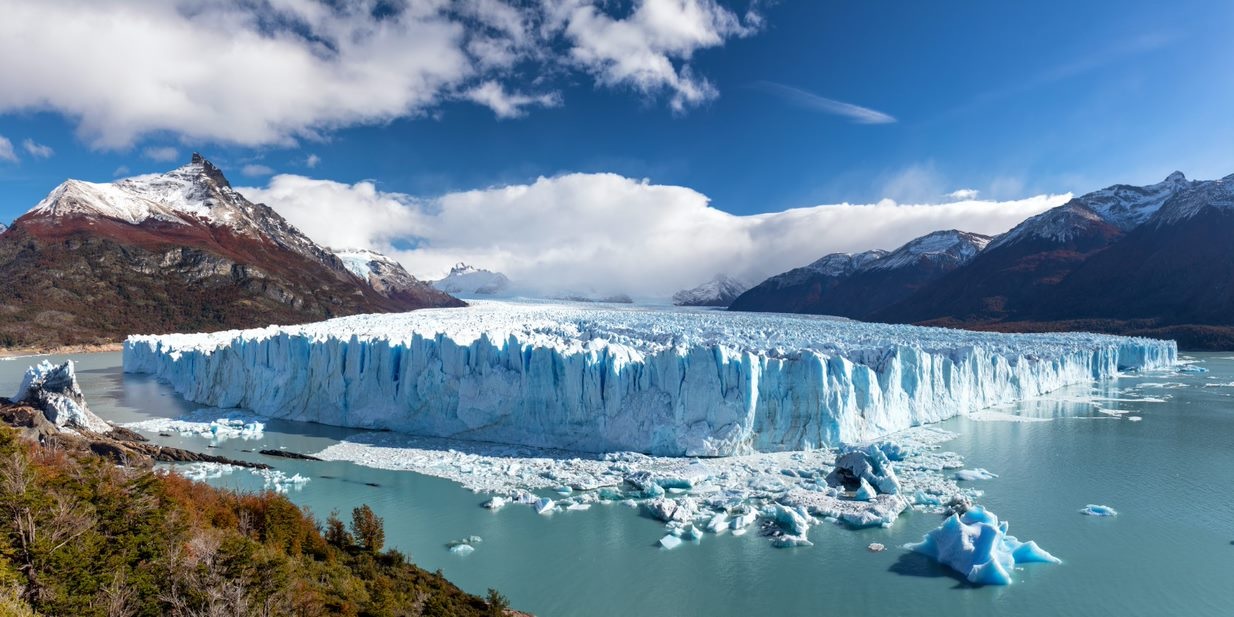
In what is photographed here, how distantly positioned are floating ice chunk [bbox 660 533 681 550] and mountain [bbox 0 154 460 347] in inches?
2090

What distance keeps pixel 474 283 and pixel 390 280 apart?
2758 cm

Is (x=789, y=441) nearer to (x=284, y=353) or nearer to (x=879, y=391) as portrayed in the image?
(x=879, y=391)

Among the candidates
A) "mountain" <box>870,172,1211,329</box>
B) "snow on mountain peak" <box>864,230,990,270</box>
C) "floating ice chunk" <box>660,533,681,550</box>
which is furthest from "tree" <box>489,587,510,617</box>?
"snow on mountain peak" <box>864,230,990,270</box>

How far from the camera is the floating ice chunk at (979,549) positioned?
928cm

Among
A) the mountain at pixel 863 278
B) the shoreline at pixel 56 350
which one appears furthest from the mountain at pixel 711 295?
the shoreline at pixel 56 350

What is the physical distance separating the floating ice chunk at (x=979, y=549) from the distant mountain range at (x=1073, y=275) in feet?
161

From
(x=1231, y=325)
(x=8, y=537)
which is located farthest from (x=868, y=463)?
(x=1231, y=325)

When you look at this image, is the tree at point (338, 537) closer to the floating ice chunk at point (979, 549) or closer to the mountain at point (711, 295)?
the floating ice chunk at point (979, 549)

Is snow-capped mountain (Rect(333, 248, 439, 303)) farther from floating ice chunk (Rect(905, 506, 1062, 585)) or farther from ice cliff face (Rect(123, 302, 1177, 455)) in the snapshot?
floating ice chunk (Rect(905, 506, 1062, 585))

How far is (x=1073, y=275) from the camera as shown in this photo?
62.3 meters

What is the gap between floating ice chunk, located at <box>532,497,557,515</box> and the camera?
40.0 feet

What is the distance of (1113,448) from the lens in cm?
1667

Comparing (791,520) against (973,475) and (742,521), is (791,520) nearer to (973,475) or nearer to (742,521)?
(742,521)

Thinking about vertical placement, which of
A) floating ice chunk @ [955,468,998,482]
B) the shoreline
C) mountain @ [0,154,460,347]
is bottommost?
floating ice chunk @ [955,468,998,482]
